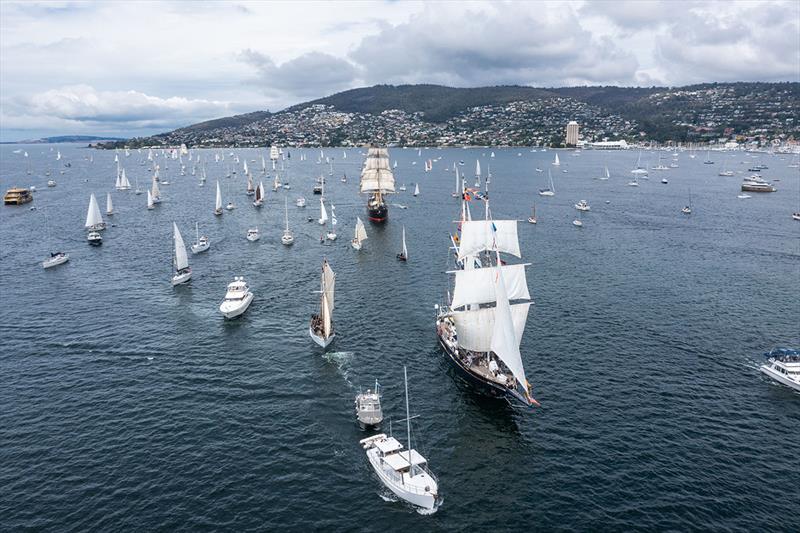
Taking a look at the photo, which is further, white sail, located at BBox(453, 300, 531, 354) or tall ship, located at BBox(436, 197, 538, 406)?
white sail, located at BBox(453, 300, 531, 354)

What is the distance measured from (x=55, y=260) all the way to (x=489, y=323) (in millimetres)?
90975

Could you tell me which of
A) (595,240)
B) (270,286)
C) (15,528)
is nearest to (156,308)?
(270,286)

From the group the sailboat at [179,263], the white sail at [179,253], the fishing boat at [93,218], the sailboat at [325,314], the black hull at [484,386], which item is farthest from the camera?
the fishing boat at [93,218]

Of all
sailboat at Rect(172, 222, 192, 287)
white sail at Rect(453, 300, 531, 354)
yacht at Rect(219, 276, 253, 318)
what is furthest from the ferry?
white sail at Rect(453, 300, 531, 354)

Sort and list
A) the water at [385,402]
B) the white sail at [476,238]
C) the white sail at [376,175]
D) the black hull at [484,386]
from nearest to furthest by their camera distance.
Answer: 1. the water at [385,402]
2. the black hull at [484,386]
3. the white sail at [476,238]
4. the white sail at [376,175]

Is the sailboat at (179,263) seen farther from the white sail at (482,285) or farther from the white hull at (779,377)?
the white hull at (779,377)

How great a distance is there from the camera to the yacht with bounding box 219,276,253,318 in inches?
3061

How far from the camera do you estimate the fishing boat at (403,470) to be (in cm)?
4116

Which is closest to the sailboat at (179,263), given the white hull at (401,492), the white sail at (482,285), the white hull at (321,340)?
the white hull at (321,340)

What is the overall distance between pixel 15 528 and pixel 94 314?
45713mm

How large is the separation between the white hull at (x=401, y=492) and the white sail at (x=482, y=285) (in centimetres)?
2738

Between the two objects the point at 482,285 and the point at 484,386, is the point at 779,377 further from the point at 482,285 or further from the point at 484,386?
the point at 482,285

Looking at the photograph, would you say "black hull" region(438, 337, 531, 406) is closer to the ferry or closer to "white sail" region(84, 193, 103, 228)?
"white sail" region(84, 193, 103, 228)

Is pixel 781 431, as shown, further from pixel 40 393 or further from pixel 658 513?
pixel 40 393
